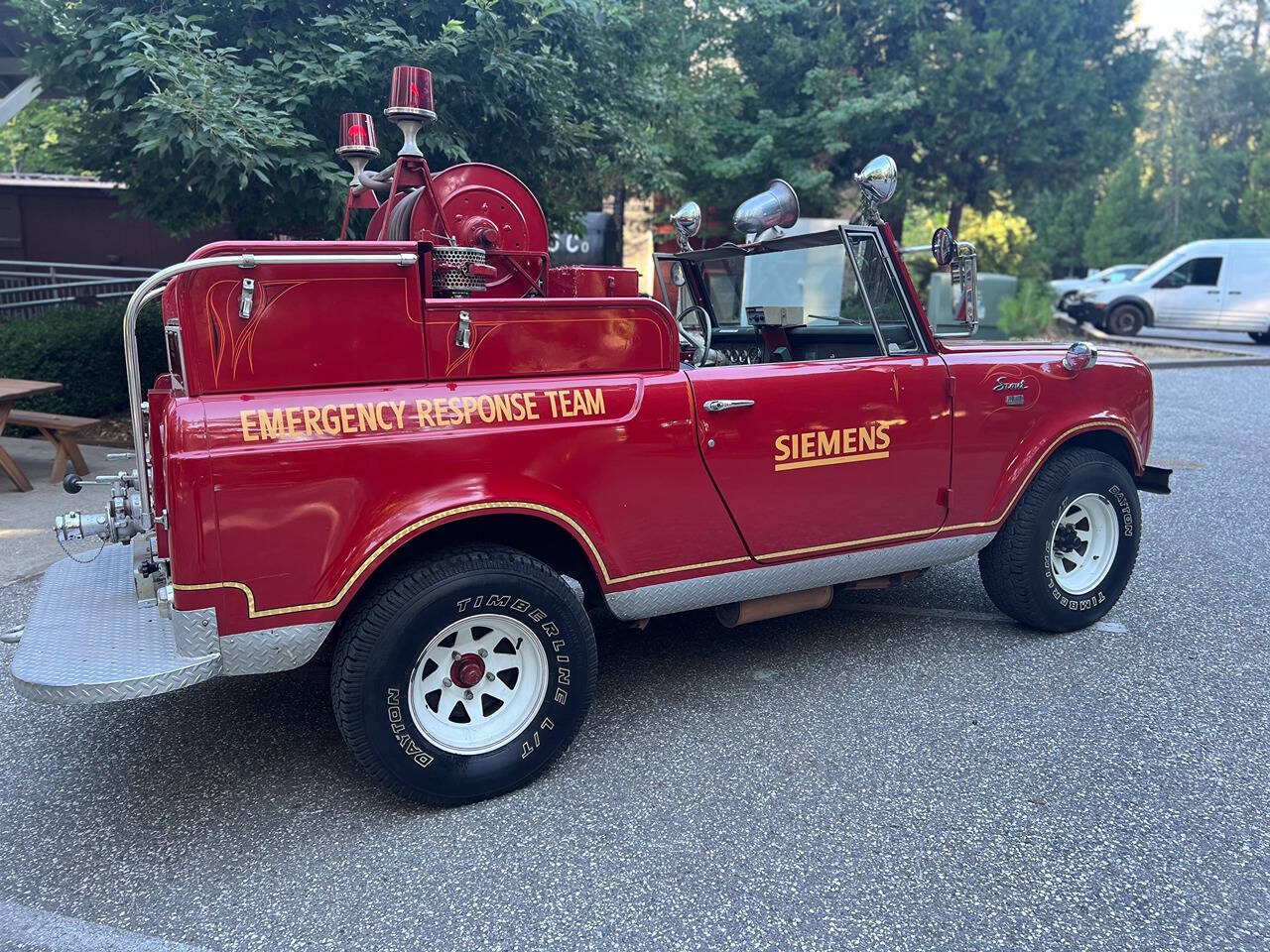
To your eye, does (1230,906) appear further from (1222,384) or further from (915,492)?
(1222,384)

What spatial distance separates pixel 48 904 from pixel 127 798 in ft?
1.75

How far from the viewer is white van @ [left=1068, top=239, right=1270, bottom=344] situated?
18125 millimetres

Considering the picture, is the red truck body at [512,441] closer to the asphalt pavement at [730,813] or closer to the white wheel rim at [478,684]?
the white wheel rim at [478,684]

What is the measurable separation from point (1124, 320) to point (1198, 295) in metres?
1.41

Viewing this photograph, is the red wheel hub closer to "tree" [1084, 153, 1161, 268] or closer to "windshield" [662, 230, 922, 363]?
"windshield" [662, 230, 922, 363]

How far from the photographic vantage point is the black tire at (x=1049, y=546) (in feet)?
13.1

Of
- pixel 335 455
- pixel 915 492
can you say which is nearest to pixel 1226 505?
pixel 915 492

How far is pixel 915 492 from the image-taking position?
12.1ft

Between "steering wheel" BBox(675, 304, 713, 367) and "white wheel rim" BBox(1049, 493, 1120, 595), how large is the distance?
5.81 feet

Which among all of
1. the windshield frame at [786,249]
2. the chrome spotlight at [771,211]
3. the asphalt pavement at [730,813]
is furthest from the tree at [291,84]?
the asphalt pavement at [730,813]

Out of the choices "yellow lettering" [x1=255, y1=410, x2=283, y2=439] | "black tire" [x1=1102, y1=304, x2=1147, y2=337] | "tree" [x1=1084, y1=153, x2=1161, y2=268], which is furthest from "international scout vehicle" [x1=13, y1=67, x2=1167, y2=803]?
"tree" [x1=1084, y1=153, x2=1161, y2=268]

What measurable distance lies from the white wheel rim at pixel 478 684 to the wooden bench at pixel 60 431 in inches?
216

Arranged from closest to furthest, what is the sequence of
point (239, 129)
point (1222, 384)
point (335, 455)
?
point (335, 455) → point (239, 129) → point (1222, 384)

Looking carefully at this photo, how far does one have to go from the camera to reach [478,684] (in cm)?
294
